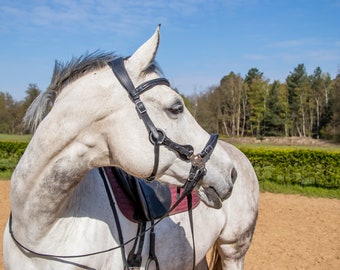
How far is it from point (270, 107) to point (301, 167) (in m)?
51.9

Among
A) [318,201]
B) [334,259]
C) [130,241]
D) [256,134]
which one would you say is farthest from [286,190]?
[256,134]

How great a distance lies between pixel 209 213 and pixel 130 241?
1016 mm

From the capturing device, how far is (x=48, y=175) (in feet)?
6.19

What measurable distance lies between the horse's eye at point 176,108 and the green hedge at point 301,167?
41.4ft

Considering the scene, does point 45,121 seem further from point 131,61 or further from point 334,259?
point 334,259

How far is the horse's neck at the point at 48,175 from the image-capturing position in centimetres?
188

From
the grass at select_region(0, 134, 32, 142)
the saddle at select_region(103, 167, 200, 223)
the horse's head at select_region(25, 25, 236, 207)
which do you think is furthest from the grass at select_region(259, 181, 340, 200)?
the horse's head at select_region(25, 25, 236, 207)

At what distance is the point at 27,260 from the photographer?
1998mm

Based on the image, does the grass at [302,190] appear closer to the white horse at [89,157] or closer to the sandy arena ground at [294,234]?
the sandy arena ground at [294,234]

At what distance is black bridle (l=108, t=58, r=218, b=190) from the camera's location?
1.86 metres

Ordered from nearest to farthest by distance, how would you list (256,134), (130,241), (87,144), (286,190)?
(87,144) < (130,241) < (286,190) < (256,134)

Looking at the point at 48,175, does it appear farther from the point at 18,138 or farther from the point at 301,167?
the point at 301,167

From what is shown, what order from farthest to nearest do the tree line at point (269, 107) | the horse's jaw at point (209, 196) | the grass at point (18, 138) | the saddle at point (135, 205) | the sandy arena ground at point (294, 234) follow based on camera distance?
1. the tree line at point (269, 107)
2. the sandy arena ground at point (294, 234)
3. the grass at point (18, 138)
4. the saddle at point (135, 205)
5. the horse's jaw at point (209, 196)

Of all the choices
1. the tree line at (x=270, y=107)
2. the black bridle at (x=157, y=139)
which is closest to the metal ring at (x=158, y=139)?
the black bridle at (x=157, y=139)
